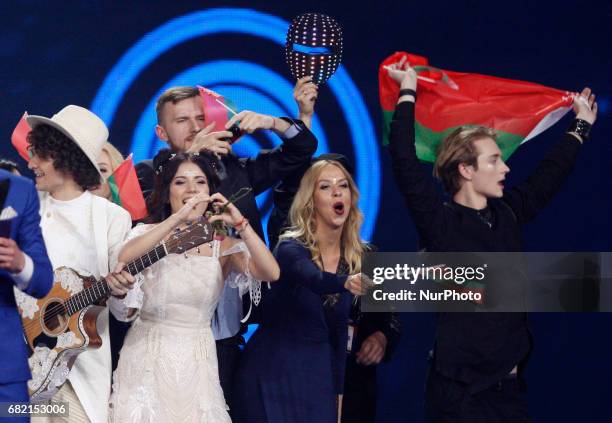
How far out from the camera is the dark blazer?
11.6ft

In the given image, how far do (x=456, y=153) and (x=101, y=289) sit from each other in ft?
5.51

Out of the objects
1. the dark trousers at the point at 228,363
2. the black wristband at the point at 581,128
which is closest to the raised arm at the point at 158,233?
the dark trousers at the point at 228,363

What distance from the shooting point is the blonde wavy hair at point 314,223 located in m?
5.13

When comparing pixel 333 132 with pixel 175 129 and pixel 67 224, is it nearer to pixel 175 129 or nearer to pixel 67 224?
pixel 175 129

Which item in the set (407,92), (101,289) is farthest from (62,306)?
(407,92)

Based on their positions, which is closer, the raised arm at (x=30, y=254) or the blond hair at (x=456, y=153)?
the raised arm at (x=30, y=254)

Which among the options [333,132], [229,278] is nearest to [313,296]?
[229,278]

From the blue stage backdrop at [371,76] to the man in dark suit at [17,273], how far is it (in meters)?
2.79

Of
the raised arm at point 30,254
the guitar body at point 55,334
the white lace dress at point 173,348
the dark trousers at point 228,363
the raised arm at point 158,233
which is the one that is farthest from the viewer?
the dark trousers at point 228,363

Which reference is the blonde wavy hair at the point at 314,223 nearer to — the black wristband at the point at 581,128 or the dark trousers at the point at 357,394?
the dark trousers at the point at 357,394

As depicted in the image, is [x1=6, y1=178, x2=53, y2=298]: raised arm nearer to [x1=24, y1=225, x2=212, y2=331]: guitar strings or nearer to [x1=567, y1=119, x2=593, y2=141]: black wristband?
[x1=24, y1=225, x2=212, y2=331]: guitar strings

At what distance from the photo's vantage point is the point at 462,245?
4.77 meters

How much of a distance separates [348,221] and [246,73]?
5.01ft

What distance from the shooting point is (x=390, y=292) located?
529 cm
